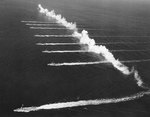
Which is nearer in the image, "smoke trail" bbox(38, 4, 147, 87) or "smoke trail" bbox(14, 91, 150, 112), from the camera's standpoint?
"smoke trail" bbox(14, 91, 150, 112)

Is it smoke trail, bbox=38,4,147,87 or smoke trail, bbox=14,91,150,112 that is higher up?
smoke trail, bbox=38,4,147,87

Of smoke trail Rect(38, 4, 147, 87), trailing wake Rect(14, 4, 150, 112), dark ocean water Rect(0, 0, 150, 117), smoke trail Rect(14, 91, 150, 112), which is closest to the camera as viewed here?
smoke trail Rect(14, 91, 150, 112)

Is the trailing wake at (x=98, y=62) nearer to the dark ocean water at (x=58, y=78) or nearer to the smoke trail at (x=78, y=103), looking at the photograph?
the smoke trail at (x=78, y=103)

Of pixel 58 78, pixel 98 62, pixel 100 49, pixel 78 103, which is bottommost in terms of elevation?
pixel 78 103

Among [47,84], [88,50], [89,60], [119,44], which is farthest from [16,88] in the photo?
[119,44]

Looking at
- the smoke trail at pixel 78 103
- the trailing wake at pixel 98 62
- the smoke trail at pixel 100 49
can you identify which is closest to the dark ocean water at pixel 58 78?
the smoke trail at pixel 78 103

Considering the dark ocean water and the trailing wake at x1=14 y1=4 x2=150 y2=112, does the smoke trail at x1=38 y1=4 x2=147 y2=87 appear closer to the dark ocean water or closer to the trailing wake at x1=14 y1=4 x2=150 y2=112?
the trailing wake at x1=14 y1=4 x2=150 y2=112

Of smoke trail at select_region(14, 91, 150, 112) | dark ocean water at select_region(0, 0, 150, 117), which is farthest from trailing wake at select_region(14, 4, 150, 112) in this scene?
dark ocean water at select_region(0, 0, 150, 117)

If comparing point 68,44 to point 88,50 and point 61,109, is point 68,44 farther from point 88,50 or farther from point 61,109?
point 61,109

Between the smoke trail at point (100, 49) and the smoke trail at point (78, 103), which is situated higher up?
the smoke trail at point (100, 49)

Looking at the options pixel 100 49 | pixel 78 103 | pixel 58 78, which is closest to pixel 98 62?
pixel 100 49

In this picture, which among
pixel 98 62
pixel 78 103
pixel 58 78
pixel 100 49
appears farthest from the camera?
pixel 100 49

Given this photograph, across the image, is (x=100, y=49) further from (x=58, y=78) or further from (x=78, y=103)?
(x=78, y=103)
